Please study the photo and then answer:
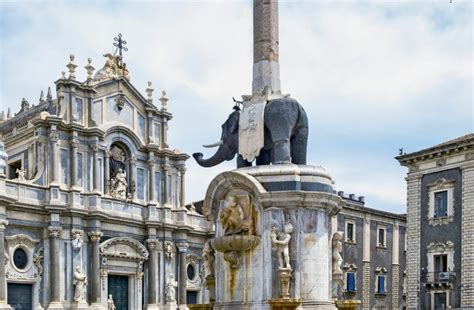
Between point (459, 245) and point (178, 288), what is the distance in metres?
15.1

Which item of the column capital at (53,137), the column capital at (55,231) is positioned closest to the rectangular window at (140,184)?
the column capital at (53,137)

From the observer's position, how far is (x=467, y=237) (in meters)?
36.2

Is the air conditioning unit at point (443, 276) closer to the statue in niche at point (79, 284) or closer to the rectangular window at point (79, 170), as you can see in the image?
the statue in niche at point (79, 284)

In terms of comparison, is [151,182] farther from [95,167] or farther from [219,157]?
[219,157]

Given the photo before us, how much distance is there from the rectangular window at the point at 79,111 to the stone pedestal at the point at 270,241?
2524 centimetres

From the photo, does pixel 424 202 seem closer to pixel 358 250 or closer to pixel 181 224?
pixel 358 250

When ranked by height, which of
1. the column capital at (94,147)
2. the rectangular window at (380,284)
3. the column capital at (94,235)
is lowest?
the rectangular window at (380,284)

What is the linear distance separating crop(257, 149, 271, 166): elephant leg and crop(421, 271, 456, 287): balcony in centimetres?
2508

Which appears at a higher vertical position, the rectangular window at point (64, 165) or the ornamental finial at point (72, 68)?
Result: the ornamental finial at point (72, 68)

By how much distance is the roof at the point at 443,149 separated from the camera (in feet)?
118

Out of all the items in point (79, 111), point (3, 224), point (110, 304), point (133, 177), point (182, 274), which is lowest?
point (110, 304)

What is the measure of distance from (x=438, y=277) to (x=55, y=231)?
18.6 m

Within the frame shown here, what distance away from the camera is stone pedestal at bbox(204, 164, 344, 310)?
12820 millimetres

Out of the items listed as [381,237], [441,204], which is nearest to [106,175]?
[441,204]
